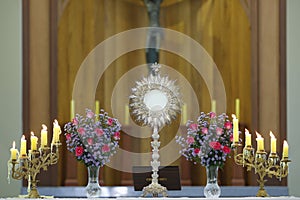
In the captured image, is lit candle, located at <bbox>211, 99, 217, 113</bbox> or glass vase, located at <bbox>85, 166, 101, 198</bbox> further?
lit candle, located at <bbox>211, 99, 217, 113</bbox>

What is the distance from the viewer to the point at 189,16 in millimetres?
8273

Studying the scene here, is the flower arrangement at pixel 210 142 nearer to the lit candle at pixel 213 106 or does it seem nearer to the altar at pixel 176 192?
the altar at pixel 176 192

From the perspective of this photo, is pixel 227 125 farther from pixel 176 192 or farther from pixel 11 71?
pixel 11 71

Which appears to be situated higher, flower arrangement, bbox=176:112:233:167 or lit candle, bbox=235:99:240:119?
lit candle, bbox=235:99:240:119

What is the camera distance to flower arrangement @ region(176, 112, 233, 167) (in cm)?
517

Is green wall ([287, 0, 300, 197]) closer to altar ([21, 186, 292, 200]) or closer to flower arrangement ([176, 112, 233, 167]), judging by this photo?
altar ([21, 186, 292, 200])

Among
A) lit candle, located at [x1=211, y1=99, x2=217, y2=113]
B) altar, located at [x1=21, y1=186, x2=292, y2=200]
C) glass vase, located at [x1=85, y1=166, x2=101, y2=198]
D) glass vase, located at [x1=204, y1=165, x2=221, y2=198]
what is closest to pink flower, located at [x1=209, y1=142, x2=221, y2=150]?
glass vase, located at [x1=204, y1=165, x2=221, y2=198]

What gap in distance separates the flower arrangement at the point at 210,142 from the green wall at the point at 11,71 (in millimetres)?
2394

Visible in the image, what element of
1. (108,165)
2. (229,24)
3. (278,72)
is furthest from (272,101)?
(108,165)

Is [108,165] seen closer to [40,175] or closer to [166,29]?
[40,175]

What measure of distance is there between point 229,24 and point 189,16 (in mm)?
485

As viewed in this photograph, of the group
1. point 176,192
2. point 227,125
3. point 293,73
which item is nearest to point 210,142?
point 227,125

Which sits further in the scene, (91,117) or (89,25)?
(89,25)

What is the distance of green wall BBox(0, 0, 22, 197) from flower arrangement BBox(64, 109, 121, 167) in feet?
6.84
